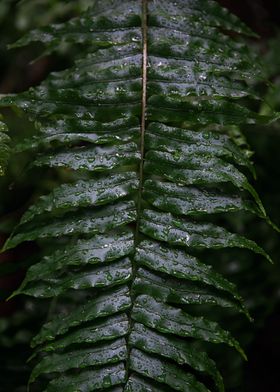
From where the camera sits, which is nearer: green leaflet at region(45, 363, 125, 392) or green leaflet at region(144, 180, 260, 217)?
green leaflet at region(45, 363, 125, 392)

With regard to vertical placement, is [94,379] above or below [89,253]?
below

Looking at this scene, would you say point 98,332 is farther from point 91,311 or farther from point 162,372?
point 162,372

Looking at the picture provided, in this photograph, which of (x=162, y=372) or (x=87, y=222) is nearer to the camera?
(x=162, y=372)

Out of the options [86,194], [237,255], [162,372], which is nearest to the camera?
[162,372]

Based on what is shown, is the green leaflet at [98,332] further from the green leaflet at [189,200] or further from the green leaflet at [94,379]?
the green leaflet at [189,200]

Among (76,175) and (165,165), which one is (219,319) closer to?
(76,175)

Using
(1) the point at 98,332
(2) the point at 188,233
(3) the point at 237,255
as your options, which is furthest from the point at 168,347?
(3) the point at 237,255

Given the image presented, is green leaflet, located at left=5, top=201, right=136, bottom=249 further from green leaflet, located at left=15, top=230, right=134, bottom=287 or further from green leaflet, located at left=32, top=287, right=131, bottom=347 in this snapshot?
green leaflet, located at left=32, top=287, right=131, bottom=347

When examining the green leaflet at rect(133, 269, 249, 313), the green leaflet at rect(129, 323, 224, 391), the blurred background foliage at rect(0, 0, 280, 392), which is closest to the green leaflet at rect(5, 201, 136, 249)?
the green leaflet at rect(133, 269, 249, 313)

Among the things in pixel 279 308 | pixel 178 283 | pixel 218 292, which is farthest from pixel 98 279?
pixel 279 308
